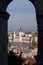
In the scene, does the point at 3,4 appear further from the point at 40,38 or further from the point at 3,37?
the point at 40,38

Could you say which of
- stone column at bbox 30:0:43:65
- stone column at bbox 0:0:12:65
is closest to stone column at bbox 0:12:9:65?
stone column at bbox 0:0:12:65

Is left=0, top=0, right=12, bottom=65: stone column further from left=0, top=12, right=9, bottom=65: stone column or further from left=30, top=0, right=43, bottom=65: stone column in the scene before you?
left=30, top=0, right=43, bottom=65: stone column

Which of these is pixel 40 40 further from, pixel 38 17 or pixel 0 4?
pixel 0 4

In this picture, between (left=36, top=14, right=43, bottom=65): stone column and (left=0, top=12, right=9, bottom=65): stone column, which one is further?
(left=0, top=12, right=9, bottom=65): stone column

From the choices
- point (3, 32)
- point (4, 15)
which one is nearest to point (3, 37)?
point (3, 32)

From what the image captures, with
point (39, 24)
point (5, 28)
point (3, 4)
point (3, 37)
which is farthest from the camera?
point (5, 28)

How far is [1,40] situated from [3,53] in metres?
0.34

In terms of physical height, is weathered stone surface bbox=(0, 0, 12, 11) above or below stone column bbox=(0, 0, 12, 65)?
above

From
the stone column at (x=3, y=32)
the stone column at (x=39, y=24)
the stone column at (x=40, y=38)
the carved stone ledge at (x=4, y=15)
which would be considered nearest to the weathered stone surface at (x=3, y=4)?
the stone column at (x=3, y=32)

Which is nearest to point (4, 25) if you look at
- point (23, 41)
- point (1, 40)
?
point (1, 40)

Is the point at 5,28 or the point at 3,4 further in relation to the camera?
the point at 5,28

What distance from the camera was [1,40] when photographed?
7.30 meters

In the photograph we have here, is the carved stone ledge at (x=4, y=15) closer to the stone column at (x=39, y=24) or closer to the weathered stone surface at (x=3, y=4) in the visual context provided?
the weathered stone surface at (x=3, y=4)

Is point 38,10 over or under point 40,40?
over
